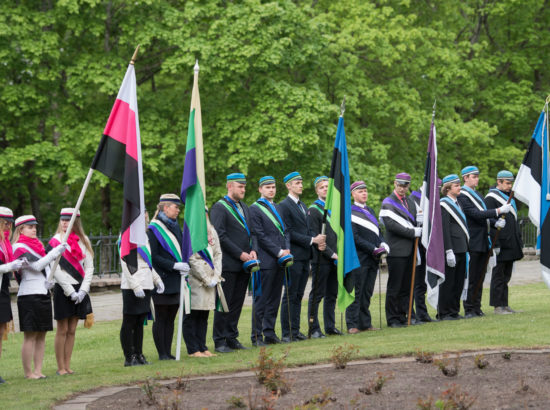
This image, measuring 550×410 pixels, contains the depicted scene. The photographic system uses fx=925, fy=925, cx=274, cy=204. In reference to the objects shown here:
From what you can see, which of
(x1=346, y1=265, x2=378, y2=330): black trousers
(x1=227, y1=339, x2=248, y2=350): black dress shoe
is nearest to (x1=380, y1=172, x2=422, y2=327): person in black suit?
(x1=346, y1=265, x2=378, y2=330): black trousers

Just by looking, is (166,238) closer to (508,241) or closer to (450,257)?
(450,257)

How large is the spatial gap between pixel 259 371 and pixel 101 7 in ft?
65.2

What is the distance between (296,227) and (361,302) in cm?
153

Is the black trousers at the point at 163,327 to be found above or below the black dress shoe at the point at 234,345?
above

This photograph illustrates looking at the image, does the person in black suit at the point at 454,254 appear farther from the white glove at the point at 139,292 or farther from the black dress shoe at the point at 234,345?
the white glove at the point at 139,292

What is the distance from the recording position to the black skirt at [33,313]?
9844mm

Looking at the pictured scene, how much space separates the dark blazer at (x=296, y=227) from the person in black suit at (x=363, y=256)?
923 millimetres

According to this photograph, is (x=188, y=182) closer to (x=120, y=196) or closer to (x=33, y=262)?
(x=33, y=262)

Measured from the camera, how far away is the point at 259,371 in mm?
8594

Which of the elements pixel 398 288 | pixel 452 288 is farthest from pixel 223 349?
pixel 452 288

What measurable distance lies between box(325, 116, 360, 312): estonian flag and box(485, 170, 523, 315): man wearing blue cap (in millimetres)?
2917

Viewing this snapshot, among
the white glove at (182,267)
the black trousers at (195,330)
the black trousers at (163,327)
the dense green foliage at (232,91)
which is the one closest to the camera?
the white glove at (182,267)

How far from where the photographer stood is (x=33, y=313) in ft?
32.3

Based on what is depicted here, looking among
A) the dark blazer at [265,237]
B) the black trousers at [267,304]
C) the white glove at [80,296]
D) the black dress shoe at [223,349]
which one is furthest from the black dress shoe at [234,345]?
the white glove at [80,296]
